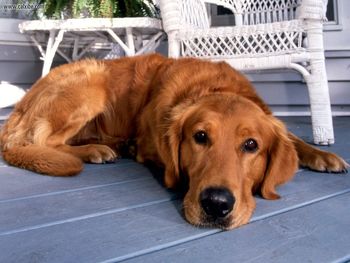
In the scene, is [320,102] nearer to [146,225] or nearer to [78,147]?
[78,147]

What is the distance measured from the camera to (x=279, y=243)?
1.41m

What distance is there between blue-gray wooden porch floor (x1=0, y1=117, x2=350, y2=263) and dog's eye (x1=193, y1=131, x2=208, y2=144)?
25 centimetres

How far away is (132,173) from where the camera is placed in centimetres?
235

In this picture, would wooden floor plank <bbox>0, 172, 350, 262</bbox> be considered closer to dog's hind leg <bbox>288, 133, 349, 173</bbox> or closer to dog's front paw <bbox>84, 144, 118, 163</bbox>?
dog's hind leg <bbox>288, 133, 349, 173</bbox>

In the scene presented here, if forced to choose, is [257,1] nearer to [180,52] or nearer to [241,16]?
[241,16]

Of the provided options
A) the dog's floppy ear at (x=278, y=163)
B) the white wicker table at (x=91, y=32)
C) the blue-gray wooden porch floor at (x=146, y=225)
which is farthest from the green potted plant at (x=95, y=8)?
the dog's floppy ear at (x=278, y=163)

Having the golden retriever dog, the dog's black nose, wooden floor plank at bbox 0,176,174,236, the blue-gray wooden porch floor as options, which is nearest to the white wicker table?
the golden retriever dog

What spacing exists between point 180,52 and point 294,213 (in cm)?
184

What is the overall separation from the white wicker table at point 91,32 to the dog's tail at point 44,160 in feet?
4.56

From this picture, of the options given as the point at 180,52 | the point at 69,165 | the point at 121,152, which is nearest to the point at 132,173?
the point at 69,165

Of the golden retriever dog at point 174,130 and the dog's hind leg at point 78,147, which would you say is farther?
the dog's hind leg at point 78,147

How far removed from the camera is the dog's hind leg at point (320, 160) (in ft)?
7.57

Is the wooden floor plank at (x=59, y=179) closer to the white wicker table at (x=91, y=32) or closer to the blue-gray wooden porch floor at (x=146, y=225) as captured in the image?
the blue-gray wooden porch floor at (x=146, y=225)

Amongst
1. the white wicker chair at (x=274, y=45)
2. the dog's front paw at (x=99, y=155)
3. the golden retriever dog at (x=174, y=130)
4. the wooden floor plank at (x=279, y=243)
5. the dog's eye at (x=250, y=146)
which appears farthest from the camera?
the white wicker chair at (x=274, y=45)
